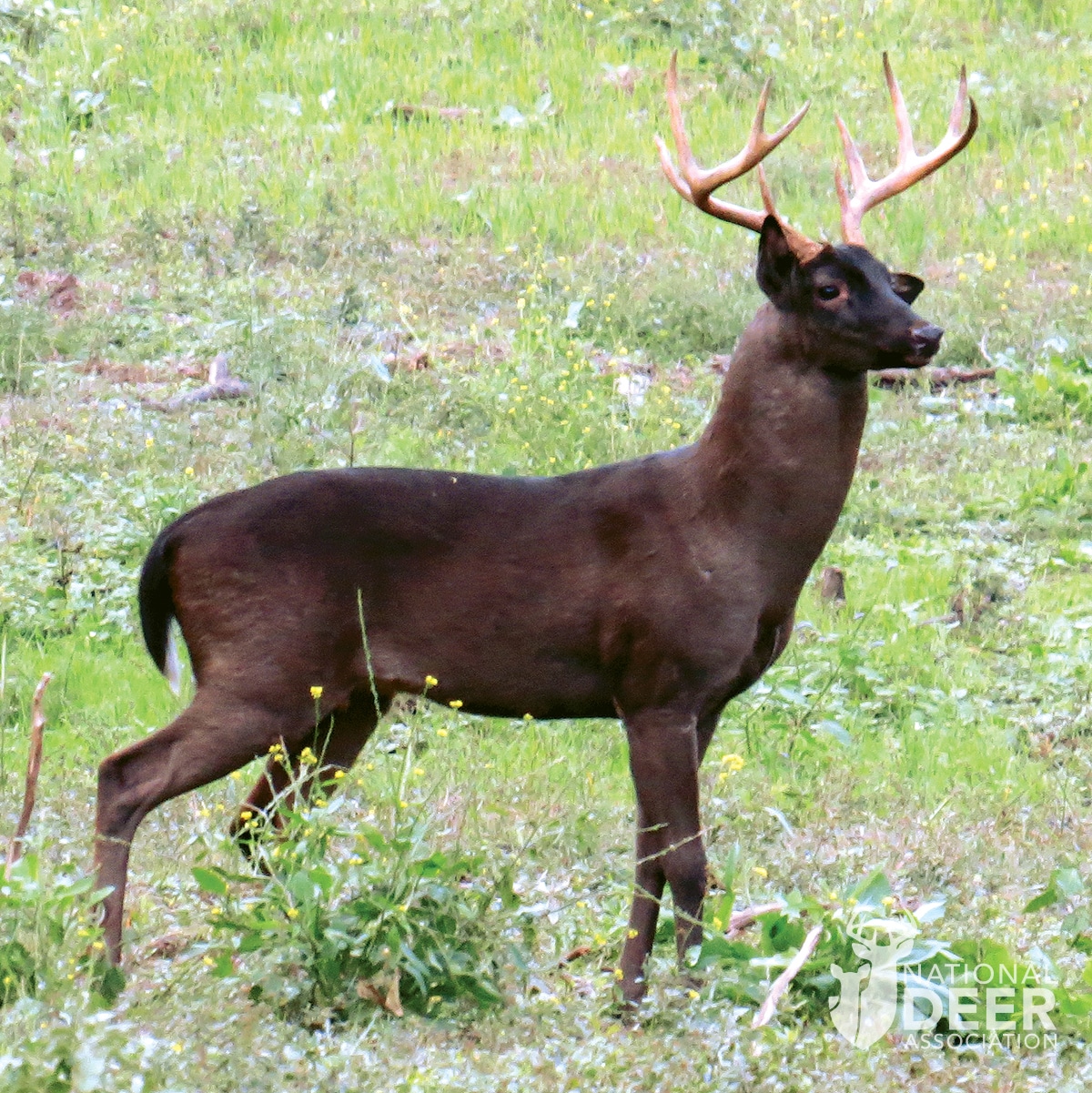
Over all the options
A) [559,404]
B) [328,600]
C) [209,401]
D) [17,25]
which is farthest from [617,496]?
[17,25]

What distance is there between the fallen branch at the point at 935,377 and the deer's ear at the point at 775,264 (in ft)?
17.2

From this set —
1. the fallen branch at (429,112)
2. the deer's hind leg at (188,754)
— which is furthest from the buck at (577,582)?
the fallen branch at (429,112)

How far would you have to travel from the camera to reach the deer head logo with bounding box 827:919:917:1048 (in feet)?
14.0

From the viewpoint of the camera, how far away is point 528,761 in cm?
641

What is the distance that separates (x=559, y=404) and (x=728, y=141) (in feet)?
15.9

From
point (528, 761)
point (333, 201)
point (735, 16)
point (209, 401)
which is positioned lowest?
point (528, 761)

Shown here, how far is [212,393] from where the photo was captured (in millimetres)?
9398

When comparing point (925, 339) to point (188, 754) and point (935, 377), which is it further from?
point (935, 377)

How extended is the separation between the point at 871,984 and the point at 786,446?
1420mm

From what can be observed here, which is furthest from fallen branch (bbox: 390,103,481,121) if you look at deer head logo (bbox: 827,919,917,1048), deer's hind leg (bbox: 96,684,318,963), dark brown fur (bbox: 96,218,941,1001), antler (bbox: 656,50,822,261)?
deer head logo (bbox: 827,919,917,1048)

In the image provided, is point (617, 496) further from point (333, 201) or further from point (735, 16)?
point (735, 16)

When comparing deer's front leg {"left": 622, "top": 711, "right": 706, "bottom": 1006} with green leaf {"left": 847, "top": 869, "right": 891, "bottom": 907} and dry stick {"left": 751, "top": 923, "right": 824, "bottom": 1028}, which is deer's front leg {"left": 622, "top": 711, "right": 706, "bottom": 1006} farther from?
dry stick {"left": 751, "top": 923, "right": 824, "bottom": 1028}

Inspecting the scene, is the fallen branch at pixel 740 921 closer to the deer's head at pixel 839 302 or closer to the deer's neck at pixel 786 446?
the deer's neck at pixel 786 446
